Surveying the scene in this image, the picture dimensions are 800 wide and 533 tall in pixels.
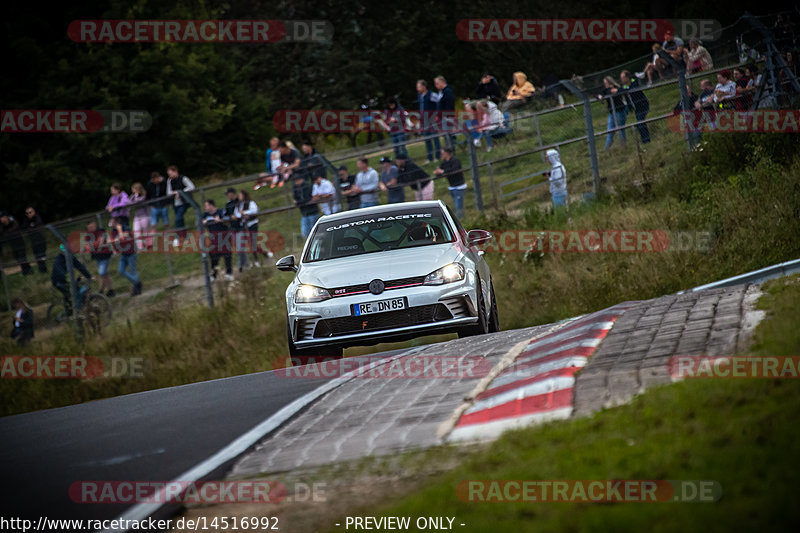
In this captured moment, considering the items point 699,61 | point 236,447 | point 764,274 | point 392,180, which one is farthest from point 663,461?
point 392,180

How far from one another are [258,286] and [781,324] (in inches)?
508

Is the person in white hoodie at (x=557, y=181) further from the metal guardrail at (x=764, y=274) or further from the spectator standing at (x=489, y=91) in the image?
the metal guardrail at (x=764, y=274)

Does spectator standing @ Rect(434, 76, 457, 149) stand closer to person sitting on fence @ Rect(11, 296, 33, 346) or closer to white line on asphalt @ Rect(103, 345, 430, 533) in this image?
person sitting on fence @ Rect(11, 296, 33, 346)

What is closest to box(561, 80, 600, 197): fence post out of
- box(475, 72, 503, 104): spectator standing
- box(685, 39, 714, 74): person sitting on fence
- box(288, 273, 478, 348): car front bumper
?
box(685, 39, 714, 74): person sitting on fence

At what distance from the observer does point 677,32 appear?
4047cm

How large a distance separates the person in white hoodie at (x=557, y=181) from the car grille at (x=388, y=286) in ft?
28.0

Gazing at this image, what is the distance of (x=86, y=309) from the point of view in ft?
65.0

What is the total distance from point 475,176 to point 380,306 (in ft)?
30.4

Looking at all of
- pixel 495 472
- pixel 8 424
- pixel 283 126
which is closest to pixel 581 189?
pixel 8 424

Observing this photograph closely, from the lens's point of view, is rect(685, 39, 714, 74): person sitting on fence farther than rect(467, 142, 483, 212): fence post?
No

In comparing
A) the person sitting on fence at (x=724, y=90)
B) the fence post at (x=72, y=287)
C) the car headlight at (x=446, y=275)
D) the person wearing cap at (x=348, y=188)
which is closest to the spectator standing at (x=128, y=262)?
the fence post at (x=72, y=287)

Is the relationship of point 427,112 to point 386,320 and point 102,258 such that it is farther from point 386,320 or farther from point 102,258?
point 386,320

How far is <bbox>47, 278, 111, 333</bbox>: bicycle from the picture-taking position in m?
19.6

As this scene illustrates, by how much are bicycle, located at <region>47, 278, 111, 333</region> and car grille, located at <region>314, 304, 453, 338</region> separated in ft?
31.8
